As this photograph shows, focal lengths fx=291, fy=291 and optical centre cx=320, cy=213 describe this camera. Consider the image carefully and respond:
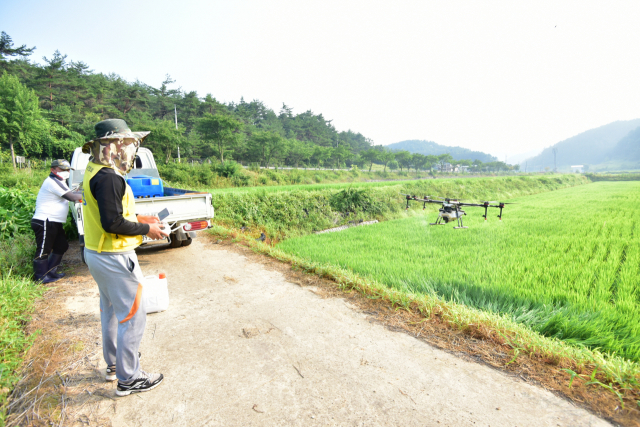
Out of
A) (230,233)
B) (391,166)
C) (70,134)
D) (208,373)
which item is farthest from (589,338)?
(391,166)

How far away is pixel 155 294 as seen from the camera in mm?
3422

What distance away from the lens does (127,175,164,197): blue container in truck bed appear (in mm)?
5293

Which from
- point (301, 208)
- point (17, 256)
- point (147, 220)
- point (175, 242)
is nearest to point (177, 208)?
point (175, 242)

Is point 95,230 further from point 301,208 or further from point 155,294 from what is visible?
point 301,208

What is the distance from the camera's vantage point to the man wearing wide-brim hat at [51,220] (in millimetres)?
4523

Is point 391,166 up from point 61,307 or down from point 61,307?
up

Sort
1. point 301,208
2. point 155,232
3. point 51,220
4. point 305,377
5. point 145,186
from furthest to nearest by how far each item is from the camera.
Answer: point 301,208 → point 145,186 → point 51,220 → point 305,377 → point 155,232

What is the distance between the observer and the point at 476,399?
7.01 ft

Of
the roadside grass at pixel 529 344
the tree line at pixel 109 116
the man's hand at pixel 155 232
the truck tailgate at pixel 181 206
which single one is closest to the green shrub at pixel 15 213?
the truck tailgate at pixel 181 206

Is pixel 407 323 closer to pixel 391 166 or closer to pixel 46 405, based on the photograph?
pixel 46 405

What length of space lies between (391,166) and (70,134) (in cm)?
6259

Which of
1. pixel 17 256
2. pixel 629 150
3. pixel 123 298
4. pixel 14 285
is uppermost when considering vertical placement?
pixel 629 150

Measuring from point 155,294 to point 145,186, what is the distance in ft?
9.15

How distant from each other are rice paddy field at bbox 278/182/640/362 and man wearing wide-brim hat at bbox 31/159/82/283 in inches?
159
